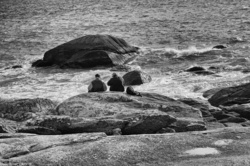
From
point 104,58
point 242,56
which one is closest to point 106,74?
point 104,58

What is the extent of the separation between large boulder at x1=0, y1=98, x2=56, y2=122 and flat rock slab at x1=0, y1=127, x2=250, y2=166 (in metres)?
7.25

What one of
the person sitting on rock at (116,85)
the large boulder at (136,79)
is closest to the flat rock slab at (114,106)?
the person sitting on rock at (116,85)

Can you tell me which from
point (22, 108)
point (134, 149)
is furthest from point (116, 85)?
point (134, 149)

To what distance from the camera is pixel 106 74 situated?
1211 inches

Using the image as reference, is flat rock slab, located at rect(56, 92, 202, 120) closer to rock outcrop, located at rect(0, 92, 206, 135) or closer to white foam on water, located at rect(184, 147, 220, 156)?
rock outcrop, located at rect(0, 92, 206, 135)

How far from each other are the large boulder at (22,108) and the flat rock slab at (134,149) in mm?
7250

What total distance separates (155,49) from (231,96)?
62.6 feet

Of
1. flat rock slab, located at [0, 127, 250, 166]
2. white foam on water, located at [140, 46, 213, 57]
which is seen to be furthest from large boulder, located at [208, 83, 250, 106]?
white foam on water, located at [140, 46, 213, 57]

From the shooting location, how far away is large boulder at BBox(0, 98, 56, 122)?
17.1m

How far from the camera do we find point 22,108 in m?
17.5

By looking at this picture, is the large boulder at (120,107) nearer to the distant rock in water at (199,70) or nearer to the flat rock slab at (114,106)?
the flat rock slab at (114,106)

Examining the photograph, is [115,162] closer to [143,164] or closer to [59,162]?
[143,164]

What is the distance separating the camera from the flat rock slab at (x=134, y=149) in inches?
333

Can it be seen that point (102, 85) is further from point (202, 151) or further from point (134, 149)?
point (202, 151)
